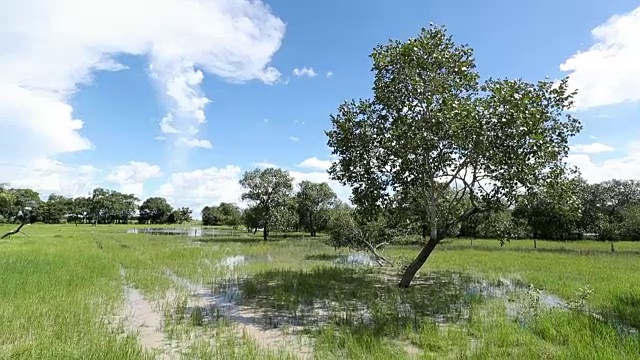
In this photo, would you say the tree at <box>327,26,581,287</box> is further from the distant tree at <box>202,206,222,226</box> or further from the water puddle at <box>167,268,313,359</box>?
the distant tree at <box>202,206,222,226</box>

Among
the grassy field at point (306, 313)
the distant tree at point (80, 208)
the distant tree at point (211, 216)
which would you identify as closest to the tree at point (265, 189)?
the grassy field at point (306, 313)

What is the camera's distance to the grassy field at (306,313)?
28.1 feet

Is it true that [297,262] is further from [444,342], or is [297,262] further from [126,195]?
[126,195]

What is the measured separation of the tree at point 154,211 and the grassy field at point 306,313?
144 m

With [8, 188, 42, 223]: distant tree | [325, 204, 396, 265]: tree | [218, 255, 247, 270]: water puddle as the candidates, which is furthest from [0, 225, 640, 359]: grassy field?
[8, 188, 42, 223]: distant tree

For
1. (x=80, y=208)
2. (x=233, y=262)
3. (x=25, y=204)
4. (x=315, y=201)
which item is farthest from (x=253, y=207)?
(x=80, y=208)

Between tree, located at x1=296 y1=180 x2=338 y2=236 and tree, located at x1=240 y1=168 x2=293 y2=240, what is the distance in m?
17.6

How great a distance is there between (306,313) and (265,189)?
4483 cm

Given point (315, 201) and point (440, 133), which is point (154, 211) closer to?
point (315, 201)

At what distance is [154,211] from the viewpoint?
157m

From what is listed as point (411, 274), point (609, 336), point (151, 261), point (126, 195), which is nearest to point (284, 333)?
point (609, 336)

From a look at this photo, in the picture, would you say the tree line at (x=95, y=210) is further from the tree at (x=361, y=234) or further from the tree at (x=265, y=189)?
the tree at (x=361, y=234)

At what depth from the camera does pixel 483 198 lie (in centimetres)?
1584

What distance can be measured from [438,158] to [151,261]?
64.2 feet
